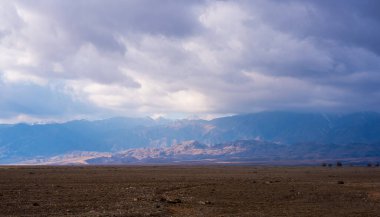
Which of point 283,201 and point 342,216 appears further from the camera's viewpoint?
point 283,201

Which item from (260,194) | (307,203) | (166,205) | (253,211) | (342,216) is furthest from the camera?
(260,194)

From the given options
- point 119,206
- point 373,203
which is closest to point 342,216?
point 373,203

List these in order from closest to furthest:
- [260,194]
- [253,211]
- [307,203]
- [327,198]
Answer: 1. [253,211]
2. [307,203]
3. [327,198]
4. [260,194]

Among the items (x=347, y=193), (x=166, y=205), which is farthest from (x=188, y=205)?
(x=347, y=193)

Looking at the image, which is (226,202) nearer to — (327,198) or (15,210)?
(327,198)

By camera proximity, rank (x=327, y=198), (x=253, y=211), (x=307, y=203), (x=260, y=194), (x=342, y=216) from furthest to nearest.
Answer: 1. (x=260, y=194)
2. (x=327, y=198)
3. (x=307, y=203)
4. (x=253, y=211)
5. (x=342, y=216)

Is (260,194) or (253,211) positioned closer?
(253,211)

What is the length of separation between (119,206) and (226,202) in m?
10.4

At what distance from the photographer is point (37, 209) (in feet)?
120

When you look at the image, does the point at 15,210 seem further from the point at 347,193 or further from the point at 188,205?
the point at 347,193

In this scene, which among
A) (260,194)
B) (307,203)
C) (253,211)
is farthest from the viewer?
(260,194)

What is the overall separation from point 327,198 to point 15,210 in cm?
2963

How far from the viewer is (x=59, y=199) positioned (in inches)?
1735

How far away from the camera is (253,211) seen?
37.6 metres
